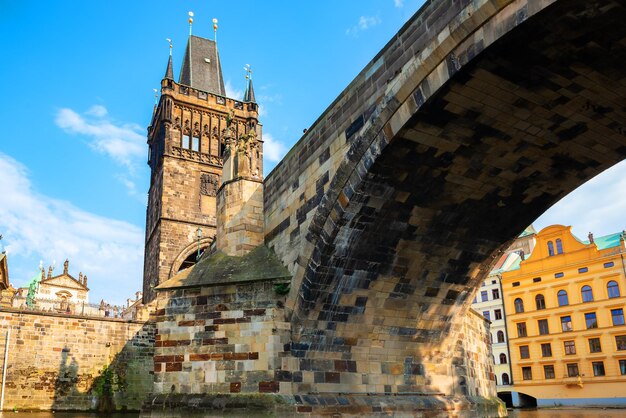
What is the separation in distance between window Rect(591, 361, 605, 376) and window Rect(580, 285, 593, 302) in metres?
3.45

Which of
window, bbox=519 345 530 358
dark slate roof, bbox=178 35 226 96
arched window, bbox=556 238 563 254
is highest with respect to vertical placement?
dark slate roof, bbox=178 35 226 96

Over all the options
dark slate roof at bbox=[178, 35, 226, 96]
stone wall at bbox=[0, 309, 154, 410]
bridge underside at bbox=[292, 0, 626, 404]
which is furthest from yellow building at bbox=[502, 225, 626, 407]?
dark slate roof at bbox=[178, 35, 226, 96]

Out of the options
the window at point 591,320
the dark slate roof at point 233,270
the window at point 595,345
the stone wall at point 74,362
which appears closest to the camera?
the dark slate roof at point 233,270

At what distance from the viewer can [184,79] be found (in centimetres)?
3866

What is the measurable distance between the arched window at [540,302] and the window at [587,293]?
2.57 m

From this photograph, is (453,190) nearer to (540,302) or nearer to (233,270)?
(233,270)

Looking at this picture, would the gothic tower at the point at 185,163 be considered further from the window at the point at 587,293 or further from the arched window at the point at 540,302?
the window at the point at 587,293

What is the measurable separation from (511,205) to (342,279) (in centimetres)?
374

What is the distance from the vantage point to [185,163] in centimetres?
3459

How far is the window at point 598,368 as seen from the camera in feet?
104

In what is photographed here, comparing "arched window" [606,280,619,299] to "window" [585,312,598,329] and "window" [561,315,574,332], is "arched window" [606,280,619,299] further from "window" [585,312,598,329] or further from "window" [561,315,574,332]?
"window" [561,315,574,332]

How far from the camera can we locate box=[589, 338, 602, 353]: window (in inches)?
1264

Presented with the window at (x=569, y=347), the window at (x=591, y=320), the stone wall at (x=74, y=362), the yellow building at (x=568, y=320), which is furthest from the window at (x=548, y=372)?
the stone wall at (x=74, y=362)

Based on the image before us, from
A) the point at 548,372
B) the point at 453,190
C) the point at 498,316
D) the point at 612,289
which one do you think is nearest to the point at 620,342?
the point at 612,289
